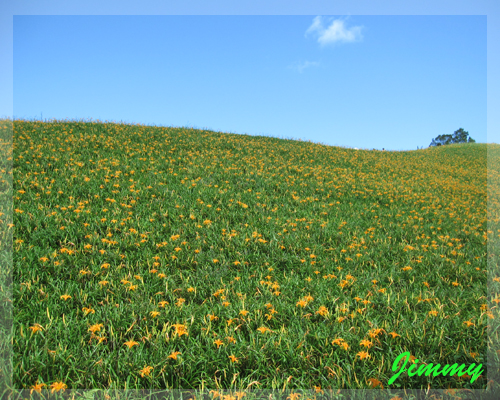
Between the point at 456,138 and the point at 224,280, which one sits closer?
the point at 224,280

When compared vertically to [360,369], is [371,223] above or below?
above

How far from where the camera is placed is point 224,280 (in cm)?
407

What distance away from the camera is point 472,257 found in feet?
19.0

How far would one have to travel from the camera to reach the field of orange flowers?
2439 mm

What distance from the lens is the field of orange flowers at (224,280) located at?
2.44 metres

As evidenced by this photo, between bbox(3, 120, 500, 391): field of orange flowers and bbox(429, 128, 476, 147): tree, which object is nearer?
bbox(3, 120, 500, 391): field of orange flowers

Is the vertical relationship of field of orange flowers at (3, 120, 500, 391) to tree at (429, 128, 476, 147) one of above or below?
below

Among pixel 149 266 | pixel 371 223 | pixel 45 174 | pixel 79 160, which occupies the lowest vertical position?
pixel 149 266

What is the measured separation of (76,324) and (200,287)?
1.40m

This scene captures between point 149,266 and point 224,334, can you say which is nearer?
point 224,334

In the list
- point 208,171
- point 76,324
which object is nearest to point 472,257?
point 76,324

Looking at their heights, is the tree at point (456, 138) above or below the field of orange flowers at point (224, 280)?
above

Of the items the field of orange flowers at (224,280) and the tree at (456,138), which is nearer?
the field of orange flowers at (224,280)

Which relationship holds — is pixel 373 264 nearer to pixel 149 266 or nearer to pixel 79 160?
pixel 149 266
